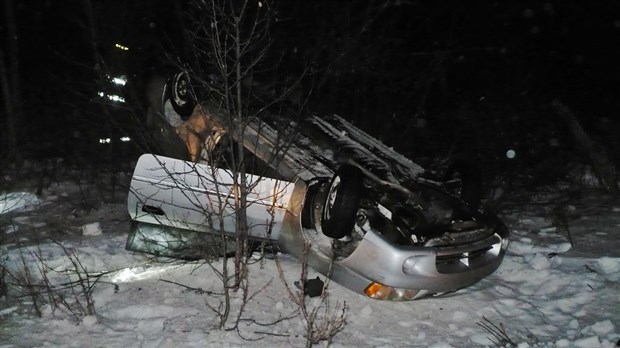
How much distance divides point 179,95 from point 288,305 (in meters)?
2.68

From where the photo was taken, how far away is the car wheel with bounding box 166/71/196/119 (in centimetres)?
596

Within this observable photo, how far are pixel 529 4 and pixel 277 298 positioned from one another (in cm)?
1250

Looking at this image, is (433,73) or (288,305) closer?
(288,305)

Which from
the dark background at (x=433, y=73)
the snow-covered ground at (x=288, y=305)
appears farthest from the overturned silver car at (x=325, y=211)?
the dark background at (x=433, y=73)

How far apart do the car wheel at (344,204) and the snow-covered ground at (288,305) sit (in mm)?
593

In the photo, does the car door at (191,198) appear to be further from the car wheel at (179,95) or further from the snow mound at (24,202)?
the snow mound at (24,202)

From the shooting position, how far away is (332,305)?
4605mm

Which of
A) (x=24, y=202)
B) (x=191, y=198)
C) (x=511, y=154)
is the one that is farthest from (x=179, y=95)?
(x=511, y=154)

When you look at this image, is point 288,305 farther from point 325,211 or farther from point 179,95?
point 179,95

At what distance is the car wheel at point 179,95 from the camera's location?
235 inches

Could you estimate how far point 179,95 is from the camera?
604cm

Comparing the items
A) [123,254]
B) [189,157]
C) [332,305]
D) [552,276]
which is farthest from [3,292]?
[552,276]

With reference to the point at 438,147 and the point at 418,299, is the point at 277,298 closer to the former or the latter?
the point at 418,299

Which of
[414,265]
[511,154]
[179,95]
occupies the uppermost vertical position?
[179,95]
